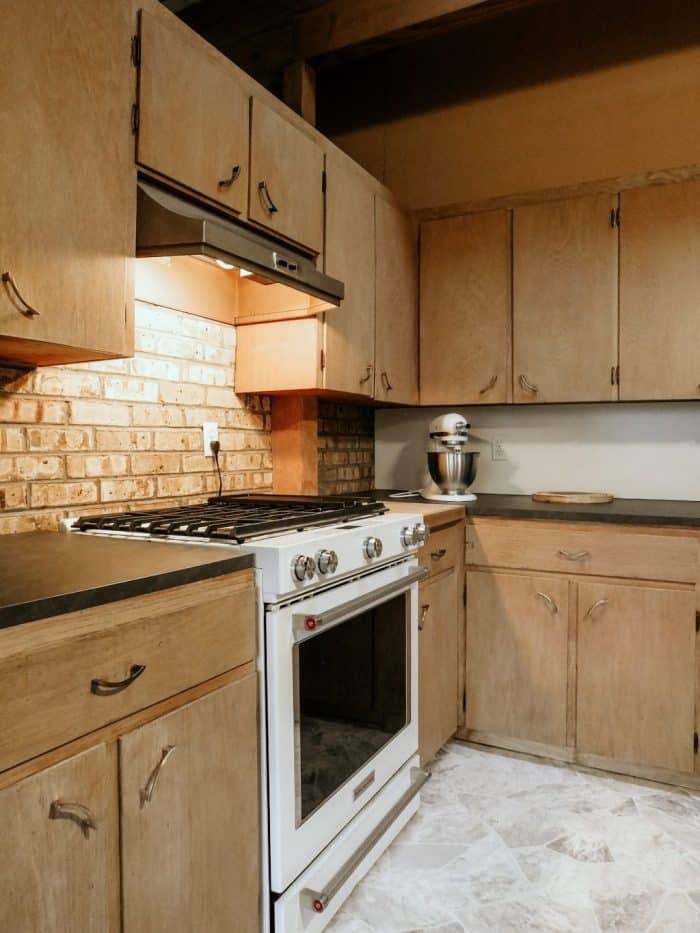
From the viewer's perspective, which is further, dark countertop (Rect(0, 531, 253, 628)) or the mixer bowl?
the mixer bowl

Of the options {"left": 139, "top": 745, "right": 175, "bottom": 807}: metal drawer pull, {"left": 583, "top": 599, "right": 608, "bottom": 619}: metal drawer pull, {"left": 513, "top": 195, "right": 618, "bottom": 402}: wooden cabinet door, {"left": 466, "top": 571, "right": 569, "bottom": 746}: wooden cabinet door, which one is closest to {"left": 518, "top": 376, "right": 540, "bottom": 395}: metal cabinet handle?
{"left": 513, "top": 195, "right": 618, "bottom": 402}: wooden cabinet door

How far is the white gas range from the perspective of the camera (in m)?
1.41

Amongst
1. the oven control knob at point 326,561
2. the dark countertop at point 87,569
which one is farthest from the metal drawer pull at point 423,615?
the dark countertop at point 87,569

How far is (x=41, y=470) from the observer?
167cm

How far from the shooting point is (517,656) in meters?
2.42

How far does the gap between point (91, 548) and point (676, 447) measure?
7.48 ft

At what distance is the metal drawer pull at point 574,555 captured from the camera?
229cm

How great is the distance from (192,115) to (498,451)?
1915mm

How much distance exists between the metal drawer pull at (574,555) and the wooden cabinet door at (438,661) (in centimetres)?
38

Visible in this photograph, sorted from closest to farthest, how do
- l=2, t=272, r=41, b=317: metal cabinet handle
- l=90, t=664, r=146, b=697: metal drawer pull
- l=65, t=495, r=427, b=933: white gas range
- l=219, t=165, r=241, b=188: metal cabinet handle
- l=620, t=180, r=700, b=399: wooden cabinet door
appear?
1. l=90, t=664, r=146, b=697: metal drawer pull
2. l=2, t=272, r=41, b=317: metal cabinet handle
3. l=65, t=495, r=427, b=933: white gas range
4. l=219, t=165, r=241, b=188: metal cabinet handle
5. l=620, t=180, r=700, b=399: wooden cabinet door

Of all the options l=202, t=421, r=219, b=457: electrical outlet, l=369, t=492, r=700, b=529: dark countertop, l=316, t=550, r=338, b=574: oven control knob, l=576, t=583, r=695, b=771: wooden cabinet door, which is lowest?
l=576, t=583, r=695, b=771: wooden cabinet door

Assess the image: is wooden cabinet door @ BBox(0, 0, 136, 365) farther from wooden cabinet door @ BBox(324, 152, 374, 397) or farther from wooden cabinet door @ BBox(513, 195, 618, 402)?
wooden cabinet door @ BBox(513, 195, 618, 402)

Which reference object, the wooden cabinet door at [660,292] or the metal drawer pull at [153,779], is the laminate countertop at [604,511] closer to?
the wooden cabinet door at [660,292]

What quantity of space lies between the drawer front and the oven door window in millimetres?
253
